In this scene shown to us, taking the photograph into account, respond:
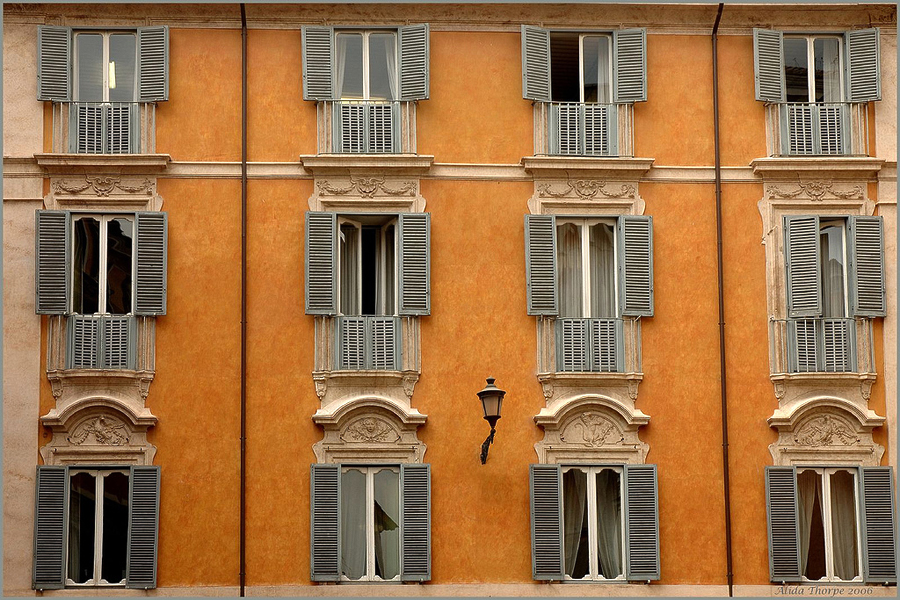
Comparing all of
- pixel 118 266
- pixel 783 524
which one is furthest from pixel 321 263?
pixel 783 524

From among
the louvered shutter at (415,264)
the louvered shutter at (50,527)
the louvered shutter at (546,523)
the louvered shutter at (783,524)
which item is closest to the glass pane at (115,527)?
the louvered shutter at (50,527)

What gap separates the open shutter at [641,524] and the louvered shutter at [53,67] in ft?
34.1

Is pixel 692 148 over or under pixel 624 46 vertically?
under

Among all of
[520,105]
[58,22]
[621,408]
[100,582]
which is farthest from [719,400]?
[58,22]

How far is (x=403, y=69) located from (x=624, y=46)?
350 centimetres

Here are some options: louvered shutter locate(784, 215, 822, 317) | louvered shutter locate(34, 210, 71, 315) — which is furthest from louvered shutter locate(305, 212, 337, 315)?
louvered shutter locate(784, 215, 822, 317)

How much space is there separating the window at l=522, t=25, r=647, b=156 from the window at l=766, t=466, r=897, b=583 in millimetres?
5720

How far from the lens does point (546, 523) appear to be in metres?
20.7

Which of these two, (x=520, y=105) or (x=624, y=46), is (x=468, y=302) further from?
(x=624, y=46)

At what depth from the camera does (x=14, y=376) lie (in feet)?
68.7

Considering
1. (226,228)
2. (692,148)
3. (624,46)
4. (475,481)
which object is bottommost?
(475,481)

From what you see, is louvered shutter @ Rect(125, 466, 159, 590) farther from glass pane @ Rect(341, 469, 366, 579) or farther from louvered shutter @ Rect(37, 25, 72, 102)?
louvered shutter @ Rect(37, 25, 72, 102)

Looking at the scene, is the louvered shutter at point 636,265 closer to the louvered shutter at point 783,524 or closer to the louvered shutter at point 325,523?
the louvered shutter at point 783,524

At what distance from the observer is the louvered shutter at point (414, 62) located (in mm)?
21750
